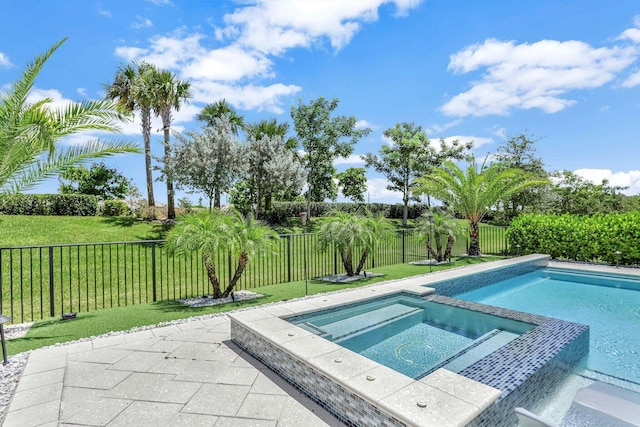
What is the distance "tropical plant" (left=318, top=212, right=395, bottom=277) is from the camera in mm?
7258

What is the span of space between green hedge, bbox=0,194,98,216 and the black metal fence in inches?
186

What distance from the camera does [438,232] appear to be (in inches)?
380

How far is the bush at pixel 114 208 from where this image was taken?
1444cm

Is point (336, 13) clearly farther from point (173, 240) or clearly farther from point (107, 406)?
point (107, 406)

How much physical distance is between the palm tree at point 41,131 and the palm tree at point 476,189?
10.3 meters

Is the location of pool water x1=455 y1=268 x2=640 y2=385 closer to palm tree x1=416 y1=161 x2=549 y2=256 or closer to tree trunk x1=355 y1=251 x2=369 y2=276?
tree trunk x1=355 y1=251 x2=369 y2=276

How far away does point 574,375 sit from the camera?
345 centimetres

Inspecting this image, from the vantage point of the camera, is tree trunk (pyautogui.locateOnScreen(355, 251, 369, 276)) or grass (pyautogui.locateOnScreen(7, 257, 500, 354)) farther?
tree trunk (pyautogui.locateOnScreen(355, 251, 369, 276))

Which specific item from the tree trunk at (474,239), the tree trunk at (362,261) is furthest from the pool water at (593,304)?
the tree trunk at (474,239)

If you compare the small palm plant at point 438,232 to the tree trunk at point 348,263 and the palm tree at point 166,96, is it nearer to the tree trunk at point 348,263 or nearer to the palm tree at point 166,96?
the tree trunk at point 348,263

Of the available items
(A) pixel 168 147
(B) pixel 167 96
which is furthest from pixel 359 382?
(B) pixel 167 96

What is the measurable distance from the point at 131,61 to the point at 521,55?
1549 cm

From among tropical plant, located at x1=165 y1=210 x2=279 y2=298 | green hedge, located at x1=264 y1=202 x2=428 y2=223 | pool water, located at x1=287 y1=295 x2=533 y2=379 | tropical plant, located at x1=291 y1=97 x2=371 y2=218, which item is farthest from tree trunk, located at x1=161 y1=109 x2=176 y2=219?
pool water, located at x1=287 y1=295 x2=533 y2=379

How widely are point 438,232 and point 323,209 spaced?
13062 mm
